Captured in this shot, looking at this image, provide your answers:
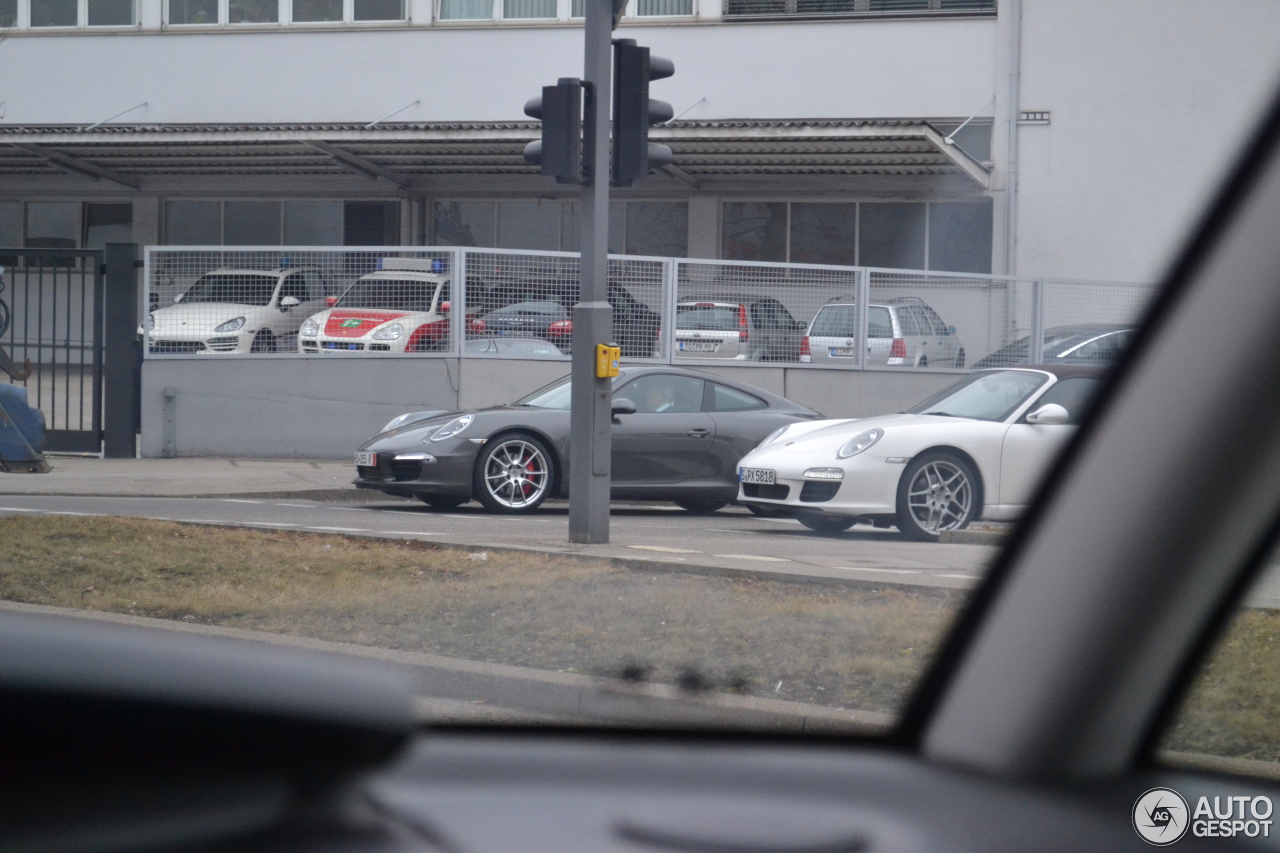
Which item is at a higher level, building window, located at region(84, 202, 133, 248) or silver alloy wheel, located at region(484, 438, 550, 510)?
building window, located at region(84, 202, 133, 248)

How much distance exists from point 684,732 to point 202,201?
30.6m

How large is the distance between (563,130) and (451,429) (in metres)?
3.69

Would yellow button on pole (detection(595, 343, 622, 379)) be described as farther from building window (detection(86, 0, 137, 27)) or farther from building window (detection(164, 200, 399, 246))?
building window (detection(86, 0, 137, 27))

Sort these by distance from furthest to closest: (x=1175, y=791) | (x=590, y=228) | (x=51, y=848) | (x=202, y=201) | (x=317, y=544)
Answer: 1. (x=202, y=201)
2. (x=590, y=228)
3. (x=317, y=544)
4. (x=1175, y=791)
5. (x=51, y=848)

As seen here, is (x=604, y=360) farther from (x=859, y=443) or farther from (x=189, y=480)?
(x=189, y=480)

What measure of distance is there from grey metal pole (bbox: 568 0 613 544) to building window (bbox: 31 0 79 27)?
23847 millimetres

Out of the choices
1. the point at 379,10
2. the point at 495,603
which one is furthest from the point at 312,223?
the point at 495,603

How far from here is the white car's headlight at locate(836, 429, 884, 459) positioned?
965cm

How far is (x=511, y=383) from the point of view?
1655 cm

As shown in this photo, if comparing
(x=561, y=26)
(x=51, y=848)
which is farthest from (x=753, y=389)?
(x=561, y=26)

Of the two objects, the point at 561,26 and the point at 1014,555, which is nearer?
the point at 1014,555

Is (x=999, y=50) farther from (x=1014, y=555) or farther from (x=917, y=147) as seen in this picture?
(x=1014, y=555)

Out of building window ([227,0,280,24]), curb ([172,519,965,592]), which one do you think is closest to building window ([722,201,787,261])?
building window ([227,0,280,24])

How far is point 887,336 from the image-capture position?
18.3 meters
